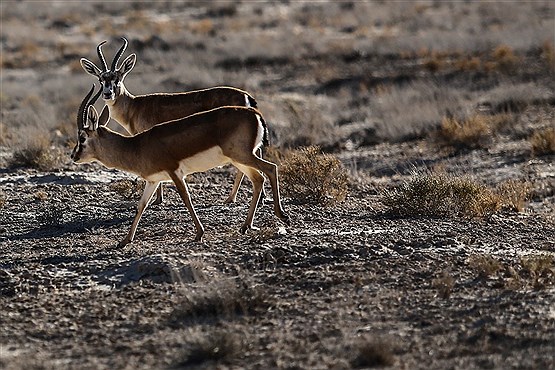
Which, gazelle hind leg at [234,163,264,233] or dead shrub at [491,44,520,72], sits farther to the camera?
dead shrub at [491,44,520,72]

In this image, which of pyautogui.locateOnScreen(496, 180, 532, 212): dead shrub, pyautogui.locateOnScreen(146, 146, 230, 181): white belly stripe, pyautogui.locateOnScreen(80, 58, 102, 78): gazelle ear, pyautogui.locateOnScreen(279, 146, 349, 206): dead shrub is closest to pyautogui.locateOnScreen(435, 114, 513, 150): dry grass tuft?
pyautogui.locateOnScreen(496, 180, 532, 212): dead shrub

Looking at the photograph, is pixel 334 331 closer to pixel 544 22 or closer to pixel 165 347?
pixel 165 347

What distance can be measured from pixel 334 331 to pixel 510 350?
141 centimetres

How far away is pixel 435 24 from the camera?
145 feet

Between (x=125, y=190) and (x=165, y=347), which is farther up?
(x=165, y=347)

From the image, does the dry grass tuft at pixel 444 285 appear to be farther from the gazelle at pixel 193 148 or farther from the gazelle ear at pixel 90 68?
the gazelle ear at pixel 90 68

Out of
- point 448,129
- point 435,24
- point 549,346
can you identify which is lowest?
point 435,24

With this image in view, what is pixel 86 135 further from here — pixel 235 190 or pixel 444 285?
pixel 444 285

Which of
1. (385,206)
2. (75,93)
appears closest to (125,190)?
(385,206)

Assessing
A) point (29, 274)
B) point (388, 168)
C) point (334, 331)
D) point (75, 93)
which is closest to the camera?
point (334, 331)

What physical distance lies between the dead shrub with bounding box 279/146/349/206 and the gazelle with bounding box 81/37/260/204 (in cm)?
83

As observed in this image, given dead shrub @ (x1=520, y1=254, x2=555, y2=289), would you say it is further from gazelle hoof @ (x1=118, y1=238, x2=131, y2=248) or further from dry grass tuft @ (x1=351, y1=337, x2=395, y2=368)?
gazelle hoof @ (x1=118, y1=238, x2=131, y2=248)

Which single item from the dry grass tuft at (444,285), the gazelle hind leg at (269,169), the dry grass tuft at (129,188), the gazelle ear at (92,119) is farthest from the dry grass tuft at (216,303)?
the dry grass tuft at (129,188)

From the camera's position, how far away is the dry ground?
8.50 meters
